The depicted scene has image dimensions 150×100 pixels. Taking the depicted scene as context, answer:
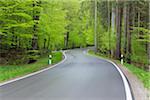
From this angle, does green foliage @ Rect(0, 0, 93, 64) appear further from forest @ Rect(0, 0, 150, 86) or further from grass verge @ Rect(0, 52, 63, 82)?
grass verge @ Rect(0, 52, 63, 82)

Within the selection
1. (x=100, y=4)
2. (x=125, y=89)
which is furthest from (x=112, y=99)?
(x=100, y=4)

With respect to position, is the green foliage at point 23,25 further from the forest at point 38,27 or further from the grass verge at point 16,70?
the grass verge at point 16,70

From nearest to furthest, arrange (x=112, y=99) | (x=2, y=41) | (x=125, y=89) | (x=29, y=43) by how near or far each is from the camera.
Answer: (x=112, y=99) → (x=125, y=89) → (x=2, y=41) → (x=29, y=43)

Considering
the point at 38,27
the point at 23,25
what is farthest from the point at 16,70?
the point at 38,27

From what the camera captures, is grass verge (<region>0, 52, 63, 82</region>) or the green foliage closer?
grass verge (<region>0, 52, 63, 82</region>)

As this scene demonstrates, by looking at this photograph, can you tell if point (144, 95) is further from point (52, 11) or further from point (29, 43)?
point (52, 11)

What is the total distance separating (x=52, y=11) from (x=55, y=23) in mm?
2344

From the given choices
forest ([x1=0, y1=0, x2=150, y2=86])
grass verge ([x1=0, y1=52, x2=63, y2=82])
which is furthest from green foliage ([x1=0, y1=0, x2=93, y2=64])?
grass verge ([x1=0, y1=52, x2=63, y2=82])

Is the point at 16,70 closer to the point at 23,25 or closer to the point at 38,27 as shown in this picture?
the point at 23,25

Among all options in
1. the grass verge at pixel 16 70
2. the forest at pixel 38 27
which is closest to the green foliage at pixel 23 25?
the forest at pixel 38 27

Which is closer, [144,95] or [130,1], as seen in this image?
[144,95]

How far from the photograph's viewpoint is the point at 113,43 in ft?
149

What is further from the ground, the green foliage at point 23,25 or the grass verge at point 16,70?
the green foliage at point 23,25

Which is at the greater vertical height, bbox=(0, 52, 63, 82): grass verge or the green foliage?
the green foliage
